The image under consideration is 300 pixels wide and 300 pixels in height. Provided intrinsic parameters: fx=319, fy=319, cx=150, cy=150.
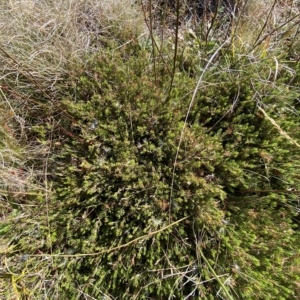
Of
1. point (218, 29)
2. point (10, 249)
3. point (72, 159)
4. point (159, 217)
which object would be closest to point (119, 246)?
point (159, 217)

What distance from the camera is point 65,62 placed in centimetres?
225

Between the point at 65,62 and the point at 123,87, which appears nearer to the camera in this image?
the point at 123,87

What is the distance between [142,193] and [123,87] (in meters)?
0.70

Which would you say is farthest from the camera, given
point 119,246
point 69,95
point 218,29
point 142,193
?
point 218,29

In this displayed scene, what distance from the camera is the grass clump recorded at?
6.32 ft

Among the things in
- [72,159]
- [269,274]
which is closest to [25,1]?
[72,159]

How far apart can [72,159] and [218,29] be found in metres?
1.41

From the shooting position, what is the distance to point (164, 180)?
2.00 meters

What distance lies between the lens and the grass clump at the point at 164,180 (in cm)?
193

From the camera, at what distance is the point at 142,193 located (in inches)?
79.1

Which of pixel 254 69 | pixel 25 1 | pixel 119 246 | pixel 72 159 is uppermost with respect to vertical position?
pixel 254 69

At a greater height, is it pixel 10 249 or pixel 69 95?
pixel 69 95

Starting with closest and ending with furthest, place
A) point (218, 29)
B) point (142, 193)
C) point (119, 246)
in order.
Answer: point (119, 246), point (142, 193), point (218, 29)

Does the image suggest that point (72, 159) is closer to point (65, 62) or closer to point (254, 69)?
point (65, 62)
